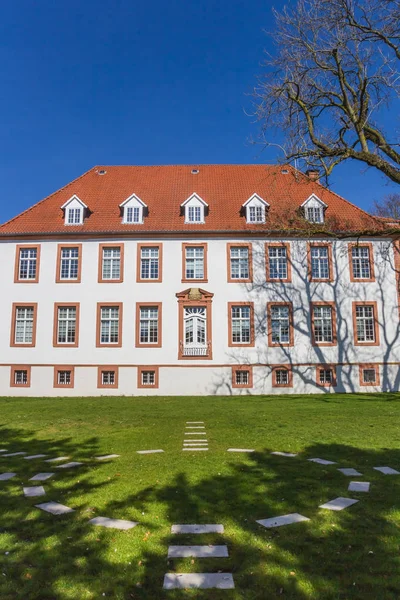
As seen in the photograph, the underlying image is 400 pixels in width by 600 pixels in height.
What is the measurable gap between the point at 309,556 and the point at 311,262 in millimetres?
23353

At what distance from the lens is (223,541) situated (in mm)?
4484

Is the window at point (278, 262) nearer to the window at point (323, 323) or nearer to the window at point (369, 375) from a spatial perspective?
the window at point (323, 323)

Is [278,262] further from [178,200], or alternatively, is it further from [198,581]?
[198,581]

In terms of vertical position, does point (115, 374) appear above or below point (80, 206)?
below

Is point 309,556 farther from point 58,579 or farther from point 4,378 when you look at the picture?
point 4,378

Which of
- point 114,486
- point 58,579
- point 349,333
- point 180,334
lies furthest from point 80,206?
point 58,579

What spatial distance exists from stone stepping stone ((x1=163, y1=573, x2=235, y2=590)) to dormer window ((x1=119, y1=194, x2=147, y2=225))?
23.9 meters

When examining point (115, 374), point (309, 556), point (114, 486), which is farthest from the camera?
point (115, 374)

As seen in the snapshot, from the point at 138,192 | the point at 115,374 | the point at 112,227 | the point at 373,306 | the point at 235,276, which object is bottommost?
the point at 115,374

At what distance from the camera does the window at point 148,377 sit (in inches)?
980

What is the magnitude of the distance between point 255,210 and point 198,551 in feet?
78.4

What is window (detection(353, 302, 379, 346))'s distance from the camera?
25719mm

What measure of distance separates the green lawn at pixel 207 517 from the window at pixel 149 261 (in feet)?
49.7

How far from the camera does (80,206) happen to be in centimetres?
2659
